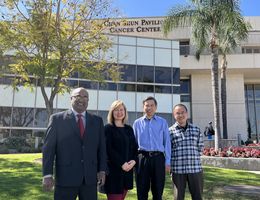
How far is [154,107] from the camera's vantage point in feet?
16.4

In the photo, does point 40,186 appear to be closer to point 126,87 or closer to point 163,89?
point 126,87

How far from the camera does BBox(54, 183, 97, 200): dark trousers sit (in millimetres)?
3836

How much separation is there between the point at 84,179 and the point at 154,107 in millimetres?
1715

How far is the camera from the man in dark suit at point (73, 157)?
3.81 metres

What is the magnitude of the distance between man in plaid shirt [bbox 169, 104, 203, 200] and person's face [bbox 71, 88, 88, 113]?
1.66m

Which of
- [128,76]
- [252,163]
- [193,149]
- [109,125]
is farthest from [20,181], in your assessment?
[128,76]

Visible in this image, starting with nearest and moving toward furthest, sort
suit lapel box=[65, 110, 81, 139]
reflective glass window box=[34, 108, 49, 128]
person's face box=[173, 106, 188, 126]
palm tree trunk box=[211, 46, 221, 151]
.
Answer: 1. suit lapel box=[65, 110, 81, 139]
2. person's face box=[173, 106, 188, 126]
3. palm tree trunk box=[211, 46, 221, 151]
4. reflective glass window box=[34, 108, 49, 128]

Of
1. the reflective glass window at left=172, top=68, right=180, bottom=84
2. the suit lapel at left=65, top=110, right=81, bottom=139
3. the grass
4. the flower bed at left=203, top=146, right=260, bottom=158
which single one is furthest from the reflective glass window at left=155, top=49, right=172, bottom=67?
the suit lapel at left=65, top=110, right=81, bottom=139

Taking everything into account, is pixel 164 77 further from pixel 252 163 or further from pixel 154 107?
pixel 154 107

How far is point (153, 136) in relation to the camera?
16.0 feet

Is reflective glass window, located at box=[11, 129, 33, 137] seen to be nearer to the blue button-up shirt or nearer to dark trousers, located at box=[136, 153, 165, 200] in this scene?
the blue button-up shirt

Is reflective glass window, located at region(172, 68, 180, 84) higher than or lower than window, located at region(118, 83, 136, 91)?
higher

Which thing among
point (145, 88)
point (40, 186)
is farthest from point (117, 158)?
point (145, 88)

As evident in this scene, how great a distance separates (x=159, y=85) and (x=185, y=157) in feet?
69.8
